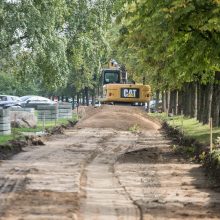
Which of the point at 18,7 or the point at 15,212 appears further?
the point at 18,7

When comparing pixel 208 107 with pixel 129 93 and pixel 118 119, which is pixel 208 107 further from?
pixel 129 93

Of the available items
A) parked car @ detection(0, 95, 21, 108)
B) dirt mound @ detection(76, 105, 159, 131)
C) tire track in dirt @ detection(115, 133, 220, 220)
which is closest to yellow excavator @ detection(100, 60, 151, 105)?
dirt mound @ detection(76, 105, 159, 131)

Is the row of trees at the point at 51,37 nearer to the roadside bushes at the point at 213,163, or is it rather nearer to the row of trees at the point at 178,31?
the row of trees at the point at 178,31

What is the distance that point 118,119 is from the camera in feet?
154

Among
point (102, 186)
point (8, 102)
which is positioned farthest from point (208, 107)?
point (8, 102)

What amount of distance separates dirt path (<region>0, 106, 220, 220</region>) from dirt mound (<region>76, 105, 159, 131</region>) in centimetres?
1696

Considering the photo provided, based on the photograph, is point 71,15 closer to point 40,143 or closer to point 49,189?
point 40,143

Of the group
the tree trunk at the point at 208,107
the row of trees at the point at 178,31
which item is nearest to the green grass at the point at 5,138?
the row of trees at the point at 178,31

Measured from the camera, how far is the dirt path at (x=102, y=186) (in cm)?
1216

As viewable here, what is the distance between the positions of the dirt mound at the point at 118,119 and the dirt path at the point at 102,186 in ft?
55.7

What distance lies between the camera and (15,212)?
11.9 meters

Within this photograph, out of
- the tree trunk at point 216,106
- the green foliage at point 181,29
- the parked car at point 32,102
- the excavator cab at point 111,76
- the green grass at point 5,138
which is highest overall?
the green foliage at point 181,29

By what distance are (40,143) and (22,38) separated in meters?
6.21

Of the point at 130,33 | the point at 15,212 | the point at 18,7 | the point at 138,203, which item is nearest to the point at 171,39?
the point at 130,33
